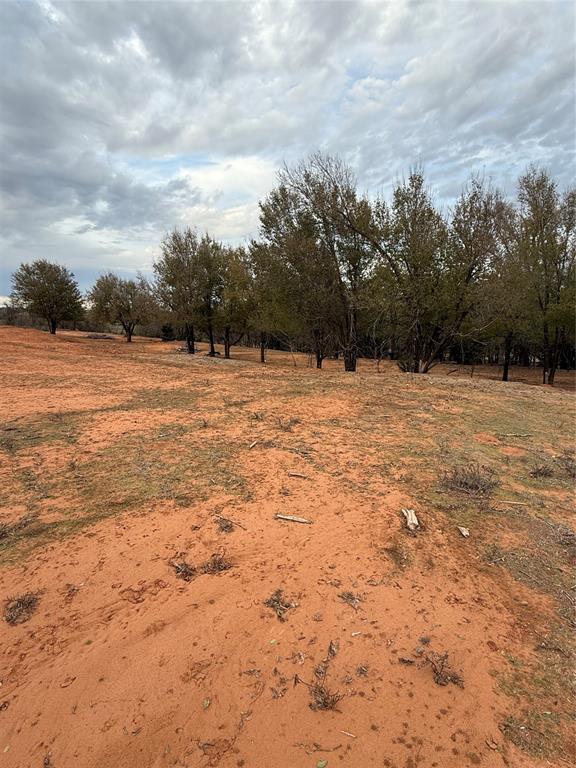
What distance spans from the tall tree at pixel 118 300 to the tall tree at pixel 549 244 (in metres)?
28.3

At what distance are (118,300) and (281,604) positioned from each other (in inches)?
1437

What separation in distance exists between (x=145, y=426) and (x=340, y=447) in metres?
3.22

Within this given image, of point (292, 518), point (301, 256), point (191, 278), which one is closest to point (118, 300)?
point (191, 278)

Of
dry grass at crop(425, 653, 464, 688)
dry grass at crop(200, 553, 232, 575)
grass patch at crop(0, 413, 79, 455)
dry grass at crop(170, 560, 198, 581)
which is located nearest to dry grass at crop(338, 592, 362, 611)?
dry grass at crop(425, 653, 464, 688)

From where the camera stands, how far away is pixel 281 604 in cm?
264

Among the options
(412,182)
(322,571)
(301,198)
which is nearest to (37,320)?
(301,198)

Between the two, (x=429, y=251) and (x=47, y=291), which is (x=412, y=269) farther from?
(x=47, y=291)

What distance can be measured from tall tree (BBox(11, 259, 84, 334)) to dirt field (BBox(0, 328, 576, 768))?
93.8 feet

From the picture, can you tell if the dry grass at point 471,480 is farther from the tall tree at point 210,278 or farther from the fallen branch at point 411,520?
the tall tree at point 210,278

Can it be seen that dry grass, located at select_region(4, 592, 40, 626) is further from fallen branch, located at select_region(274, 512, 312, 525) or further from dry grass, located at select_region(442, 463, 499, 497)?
dry grass, located at select_region(442, 463, 499, 497)

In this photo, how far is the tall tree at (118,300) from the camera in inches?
1357

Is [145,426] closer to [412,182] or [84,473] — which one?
[84,473]

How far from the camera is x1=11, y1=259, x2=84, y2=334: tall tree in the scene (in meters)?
28.9

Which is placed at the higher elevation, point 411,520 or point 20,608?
point 411,520
